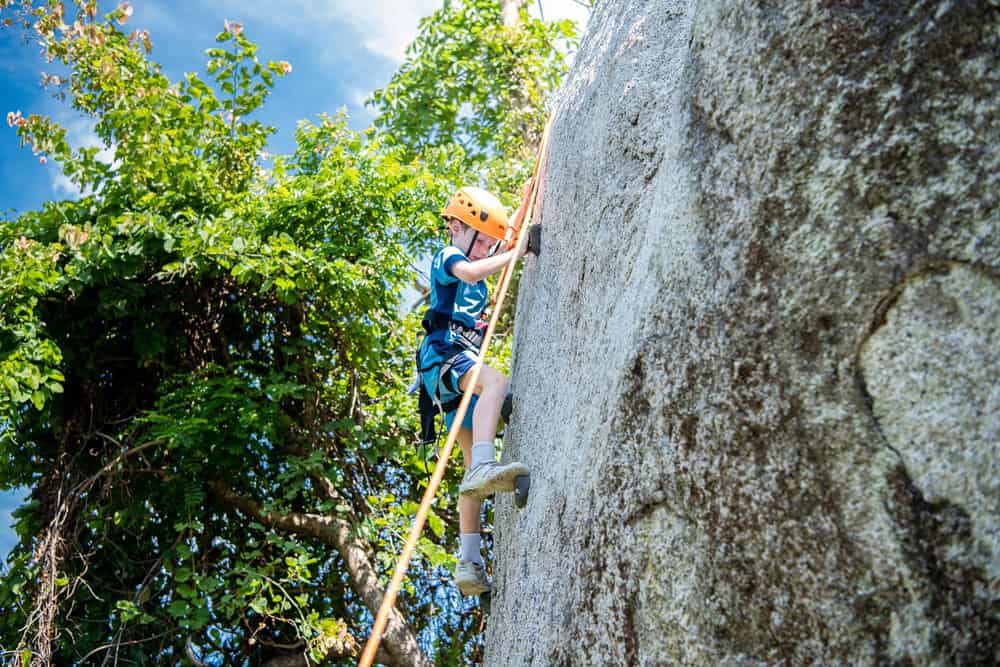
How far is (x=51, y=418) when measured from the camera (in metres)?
6.38

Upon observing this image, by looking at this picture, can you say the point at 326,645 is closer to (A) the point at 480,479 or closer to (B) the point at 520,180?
(A) the point at 480,479

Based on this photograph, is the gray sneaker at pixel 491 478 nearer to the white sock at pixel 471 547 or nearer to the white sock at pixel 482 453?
the white sock at pixel 482 453

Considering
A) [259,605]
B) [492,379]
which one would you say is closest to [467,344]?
[492,379]

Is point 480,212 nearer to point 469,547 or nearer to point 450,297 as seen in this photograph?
point 450,297

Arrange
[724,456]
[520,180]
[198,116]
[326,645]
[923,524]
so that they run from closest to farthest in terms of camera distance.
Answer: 1. [923,524]
2. [724,456]
3. [326,645]
4. [198,116]
5. [520,180]

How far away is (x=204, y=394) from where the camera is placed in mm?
6023

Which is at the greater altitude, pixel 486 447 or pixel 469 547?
pixel 486 447

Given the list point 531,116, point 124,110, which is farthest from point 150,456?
point 531,116

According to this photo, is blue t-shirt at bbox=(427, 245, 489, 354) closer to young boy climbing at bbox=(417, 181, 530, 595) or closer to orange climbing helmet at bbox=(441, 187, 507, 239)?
young boy climbing at bbox=(417, 181, 530, 595)

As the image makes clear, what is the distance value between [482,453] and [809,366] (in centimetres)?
187

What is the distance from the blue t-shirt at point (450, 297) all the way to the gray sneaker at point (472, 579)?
898 millimetres

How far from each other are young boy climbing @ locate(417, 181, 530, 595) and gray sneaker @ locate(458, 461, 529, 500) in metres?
0.02

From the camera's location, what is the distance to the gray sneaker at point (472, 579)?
3.61 m

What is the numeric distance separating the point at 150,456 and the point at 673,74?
489 centimetres
